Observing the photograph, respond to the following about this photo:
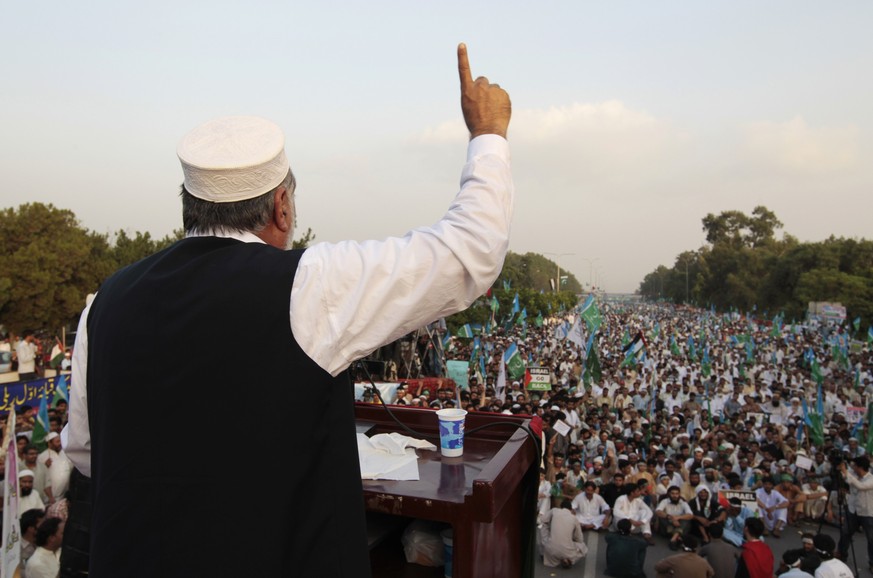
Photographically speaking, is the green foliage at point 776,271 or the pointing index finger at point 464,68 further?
the green foliage at point 776,271

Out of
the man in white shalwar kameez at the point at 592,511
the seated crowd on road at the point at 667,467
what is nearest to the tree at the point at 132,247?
the seated crowd on road at the point at 667,467

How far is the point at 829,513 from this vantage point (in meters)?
9.84

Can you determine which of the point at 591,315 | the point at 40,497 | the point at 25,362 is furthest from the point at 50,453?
the point at 591,315

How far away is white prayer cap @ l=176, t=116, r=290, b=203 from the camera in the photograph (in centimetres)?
131

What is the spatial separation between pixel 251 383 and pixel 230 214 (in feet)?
1.32

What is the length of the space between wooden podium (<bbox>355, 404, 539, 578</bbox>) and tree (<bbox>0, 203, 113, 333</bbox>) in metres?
23.5

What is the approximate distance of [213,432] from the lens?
1136mm

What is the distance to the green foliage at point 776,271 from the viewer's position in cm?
3478

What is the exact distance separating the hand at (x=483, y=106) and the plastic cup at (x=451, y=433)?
3.32 ft

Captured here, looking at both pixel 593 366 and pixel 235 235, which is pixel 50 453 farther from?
pixel 593 366

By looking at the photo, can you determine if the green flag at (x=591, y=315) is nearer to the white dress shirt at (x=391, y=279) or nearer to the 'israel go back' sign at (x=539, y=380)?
the 'israel go back' sign at (x=539, y=380)

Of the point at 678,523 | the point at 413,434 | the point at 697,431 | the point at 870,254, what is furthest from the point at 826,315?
the point at 413,434

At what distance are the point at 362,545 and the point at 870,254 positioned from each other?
4734 centimetres

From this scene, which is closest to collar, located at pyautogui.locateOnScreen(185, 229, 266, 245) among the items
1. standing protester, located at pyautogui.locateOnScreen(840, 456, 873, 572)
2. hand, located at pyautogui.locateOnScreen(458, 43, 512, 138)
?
hand, located at pyautogui.locateOnScreen(458, 43, 512, 138)
